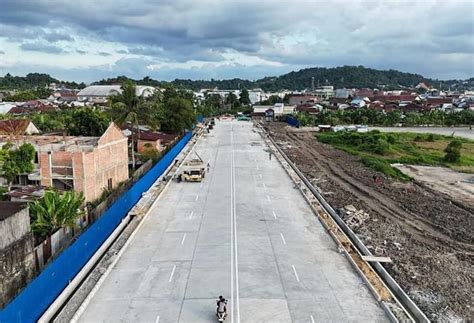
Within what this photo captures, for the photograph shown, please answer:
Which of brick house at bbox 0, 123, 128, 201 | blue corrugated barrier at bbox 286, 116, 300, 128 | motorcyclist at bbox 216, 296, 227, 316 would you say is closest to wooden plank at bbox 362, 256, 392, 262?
motorcyclist at bbox 216, 296, 227, 316

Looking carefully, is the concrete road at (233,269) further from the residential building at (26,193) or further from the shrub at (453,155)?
the shrub at (453,155)

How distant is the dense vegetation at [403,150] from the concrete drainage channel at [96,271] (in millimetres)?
27295

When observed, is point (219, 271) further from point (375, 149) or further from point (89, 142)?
point (375, 149)

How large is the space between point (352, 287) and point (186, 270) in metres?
6.78

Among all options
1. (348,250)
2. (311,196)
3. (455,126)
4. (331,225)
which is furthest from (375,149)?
(455,126)

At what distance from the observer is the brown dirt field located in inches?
729

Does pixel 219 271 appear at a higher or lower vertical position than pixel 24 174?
lower

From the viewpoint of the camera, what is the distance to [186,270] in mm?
19844

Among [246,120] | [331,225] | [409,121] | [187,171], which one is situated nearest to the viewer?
[331,225]

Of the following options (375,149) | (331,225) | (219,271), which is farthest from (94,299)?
(375,149)

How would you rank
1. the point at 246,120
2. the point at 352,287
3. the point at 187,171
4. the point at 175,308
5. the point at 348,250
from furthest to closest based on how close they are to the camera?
the point at 246,120 < the point at 187,171 < the point at 348,250 < the point at 352,287 < the point at 175,308

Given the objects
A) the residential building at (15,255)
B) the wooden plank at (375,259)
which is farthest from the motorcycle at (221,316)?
the wooden plank at (375,259)

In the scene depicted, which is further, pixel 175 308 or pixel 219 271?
pixel 219 271

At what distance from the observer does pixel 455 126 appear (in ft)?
371
